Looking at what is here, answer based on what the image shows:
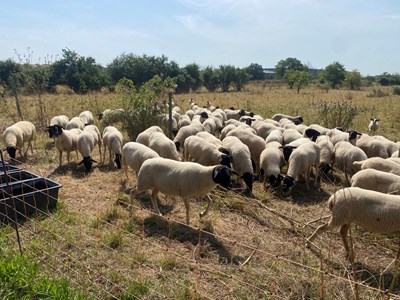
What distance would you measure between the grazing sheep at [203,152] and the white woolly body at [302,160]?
179cm

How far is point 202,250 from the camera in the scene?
5586 mm

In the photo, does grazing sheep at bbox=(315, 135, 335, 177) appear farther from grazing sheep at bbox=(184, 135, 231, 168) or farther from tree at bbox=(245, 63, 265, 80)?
tree at bbox=(245, 63, 265, 80)

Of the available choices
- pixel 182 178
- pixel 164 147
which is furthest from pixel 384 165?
pixel 164 147

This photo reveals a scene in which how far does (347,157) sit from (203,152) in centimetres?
387

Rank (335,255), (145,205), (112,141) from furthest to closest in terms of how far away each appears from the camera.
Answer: (112,141), (145,205), (335,255)

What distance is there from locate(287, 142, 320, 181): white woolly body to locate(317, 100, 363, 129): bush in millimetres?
7659

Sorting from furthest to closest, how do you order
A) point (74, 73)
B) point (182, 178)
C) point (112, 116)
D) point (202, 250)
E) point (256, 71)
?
1. point (256, 71)
2. point (74, 73)
3. point (112, 116)
4. point (182, 178)
5. point (202, 250)

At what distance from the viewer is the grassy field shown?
4.50 m

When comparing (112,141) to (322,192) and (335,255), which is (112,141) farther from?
(335,255)

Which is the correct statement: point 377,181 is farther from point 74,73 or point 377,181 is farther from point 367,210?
point 74,73

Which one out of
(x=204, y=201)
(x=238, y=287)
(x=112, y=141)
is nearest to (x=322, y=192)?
(x=204, y=201)

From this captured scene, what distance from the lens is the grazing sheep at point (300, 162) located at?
27.3 ft

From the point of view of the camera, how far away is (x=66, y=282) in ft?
14.1

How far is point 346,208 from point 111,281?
3575 mm
